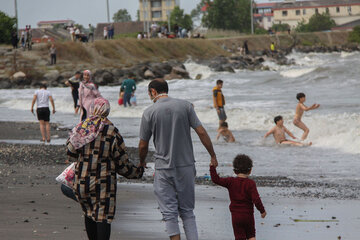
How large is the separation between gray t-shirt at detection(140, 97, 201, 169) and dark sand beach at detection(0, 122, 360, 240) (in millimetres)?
1183

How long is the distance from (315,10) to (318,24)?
39.7 ft

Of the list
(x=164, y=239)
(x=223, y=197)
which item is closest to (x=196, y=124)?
(x=164, y=239)

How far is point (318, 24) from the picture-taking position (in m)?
139

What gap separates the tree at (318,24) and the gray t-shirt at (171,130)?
136509 millimetres

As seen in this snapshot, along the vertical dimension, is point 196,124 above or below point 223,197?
above

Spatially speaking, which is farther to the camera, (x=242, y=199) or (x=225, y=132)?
(x=225, y=132)

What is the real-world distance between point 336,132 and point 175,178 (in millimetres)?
13395

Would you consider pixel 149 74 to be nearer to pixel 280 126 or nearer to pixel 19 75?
pixel 19 75

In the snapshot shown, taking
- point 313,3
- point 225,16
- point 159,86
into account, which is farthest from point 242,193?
point 313,3

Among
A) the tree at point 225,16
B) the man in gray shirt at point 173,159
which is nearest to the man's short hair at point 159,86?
the man in gray shirt at point 173,159

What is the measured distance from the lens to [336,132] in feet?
60.8

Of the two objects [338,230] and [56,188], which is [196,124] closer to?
[338,230]

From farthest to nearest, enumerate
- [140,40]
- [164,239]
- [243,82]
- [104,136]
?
1. [140,40]
2. [243,82]
3. [164,239]
4. [104,136]

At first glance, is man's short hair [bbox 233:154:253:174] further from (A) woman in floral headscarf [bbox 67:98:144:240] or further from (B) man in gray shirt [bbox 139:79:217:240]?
(A) woman in floral headscarf [bbox 67:98:144:240]
